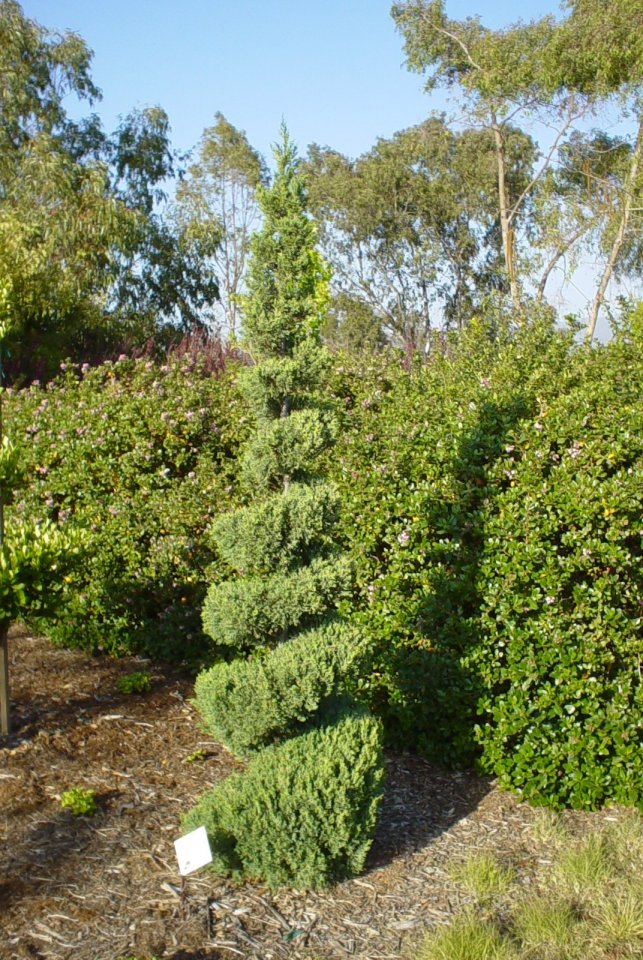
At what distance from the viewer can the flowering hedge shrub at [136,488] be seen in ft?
19.7

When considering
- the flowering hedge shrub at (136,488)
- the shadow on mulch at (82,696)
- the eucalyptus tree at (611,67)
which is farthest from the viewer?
the eucalyptus tree at (611,67)

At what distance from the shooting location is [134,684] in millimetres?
5461

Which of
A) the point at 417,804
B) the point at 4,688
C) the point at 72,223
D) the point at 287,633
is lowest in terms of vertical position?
the point at 417,804

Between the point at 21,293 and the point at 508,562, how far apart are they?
51.7 feet

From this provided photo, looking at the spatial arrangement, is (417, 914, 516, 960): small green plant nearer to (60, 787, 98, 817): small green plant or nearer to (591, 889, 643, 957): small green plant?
(591, 889, 643, 957): small green plant

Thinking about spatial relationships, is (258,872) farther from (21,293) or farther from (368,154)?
(368,154)

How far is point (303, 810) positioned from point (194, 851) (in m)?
0.43

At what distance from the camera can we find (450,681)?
471cm

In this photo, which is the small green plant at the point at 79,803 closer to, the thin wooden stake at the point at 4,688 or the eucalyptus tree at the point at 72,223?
Answer: the thin wooden stake at the point at 4,688

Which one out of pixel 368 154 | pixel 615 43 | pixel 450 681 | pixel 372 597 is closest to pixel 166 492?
pixel 372 597

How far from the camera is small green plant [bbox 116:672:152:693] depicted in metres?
5.46

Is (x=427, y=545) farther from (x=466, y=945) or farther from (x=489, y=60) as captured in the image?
(x=489, y=60)

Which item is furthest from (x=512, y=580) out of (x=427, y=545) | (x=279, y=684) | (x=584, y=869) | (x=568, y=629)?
(x=279, y=684)

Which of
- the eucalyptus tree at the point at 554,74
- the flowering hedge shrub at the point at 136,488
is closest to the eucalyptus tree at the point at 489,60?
the eucalyptus tree at the point at 554,74
